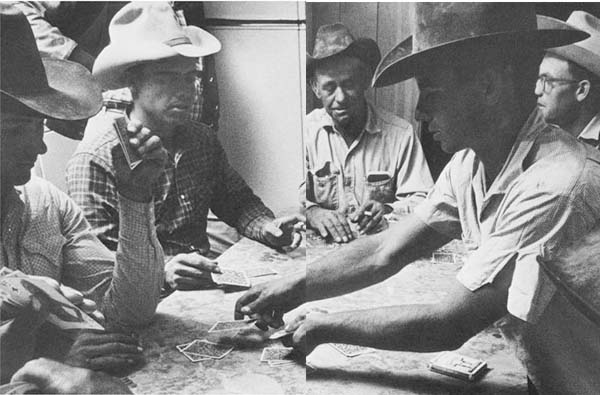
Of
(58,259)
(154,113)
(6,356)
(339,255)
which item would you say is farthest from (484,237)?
(6,356)

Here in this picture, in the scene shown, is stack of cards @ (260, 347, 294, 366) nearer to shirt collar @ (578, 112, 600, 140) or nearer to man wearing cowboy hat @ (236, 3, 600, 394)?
man wearing cowboy hat @ (236, 3, 600, 394)

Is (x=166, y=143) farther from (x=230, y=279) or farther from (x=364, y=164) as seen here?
(x=364, y=164)

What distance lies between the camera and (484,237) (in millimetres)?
2586

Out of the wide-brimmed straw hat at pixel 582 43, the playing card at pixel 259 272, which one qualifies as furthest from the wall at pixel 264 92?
the wide-brimmed straw hat at pixel 582 43

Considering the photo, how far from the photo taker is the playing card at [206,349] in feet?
8.95

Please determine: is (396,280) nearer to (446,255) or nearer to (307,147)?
(446,255)

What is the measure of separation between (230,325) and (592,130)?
1550 millimetres

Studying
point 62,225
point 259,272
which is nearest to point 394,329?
point 259,272

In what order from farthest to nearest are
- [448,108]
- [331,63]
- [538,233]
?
[331,63]
[448,108]
[538,233]

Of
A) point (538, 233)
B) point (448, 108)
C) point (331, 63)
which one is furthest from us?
point (331, 63)

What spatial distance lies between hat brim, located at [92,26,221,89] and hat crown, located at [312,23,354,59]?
1.43ft

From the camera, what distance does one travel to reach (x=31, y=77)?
2.61 metres

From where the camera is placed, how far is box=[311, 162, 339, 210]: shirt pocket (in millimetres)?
2770

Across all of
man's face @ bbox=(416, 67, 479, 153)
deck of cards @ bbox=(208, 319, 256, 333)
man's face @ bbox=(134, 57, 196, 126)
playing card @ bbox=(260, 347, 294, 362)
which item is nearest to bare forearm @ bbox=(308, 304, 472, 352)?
playing card @ bbox=(260, 347, 294, 362)
